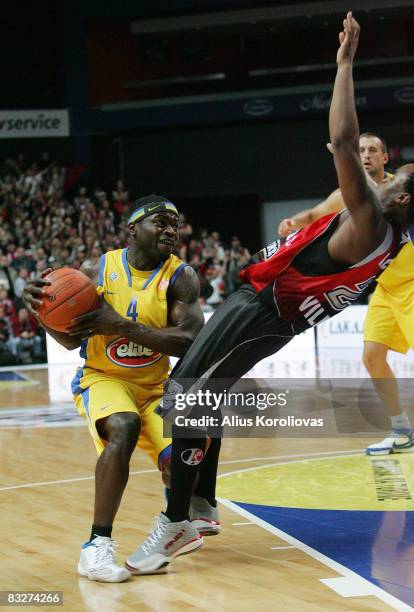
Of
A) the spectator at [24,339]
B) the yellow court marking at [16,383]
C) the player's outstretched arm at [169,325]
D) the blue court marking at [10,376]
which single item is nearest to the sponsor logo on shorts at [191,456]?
the player's outstretched arm at [169,325]

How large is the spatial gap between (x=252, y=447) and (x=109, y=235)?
14.9 metres

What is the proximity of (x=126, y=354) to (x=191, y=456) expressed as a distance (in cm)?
68

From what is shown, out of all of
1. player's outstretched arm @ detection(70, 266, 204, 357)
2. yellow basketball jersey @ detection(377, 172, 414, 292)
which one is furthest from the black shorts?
yellow basketball jersey @ detection(377, 172, 414, 292)

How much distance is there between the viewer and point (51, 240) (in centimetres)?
2205

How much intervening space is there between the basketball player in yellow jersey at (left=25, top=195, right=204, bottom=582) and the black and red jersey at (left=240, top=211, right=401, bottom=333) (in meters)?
0.54

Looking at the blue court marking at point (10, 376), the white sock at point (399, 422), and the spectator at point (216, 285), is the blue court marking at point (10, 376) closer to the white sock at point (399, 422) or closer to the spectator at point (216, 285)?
the spectator at point (216, 285)

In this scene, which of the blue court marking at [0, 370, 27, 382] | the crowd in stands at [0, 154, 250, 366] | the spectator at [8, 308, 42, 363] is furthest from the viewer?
the crowd in stands at [0, 154, 250, 366]

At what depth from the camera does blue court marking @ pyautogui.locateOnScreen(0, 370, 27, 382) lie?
52.6 feet

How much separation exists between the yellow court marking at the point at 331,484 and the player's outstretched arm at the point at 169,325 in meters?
1.67

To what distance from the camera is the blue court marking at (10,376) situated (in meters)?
16.0

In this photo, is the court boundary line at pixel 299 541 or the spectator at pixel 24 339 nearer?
the court boundary line at pixel 299 541

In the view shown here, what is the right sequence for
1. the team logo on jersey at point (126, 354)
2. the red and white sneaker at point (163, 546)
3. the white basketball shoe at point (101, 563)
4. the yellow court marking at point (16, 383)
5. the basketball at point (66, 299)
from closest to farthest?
the white basketball shoe at point (101, 563) < the red and white sneaker at point (163, 546) < the basketball at point (66, 299) < the team logo on jersey at point (126, 354) < the yellow court marking at point (16, 383)

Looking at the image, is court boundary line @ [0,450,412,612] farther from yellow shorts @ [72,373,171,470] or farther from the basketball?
the basketball

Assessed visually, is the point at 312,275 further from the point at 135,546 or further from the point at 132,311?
the point at 135,546
